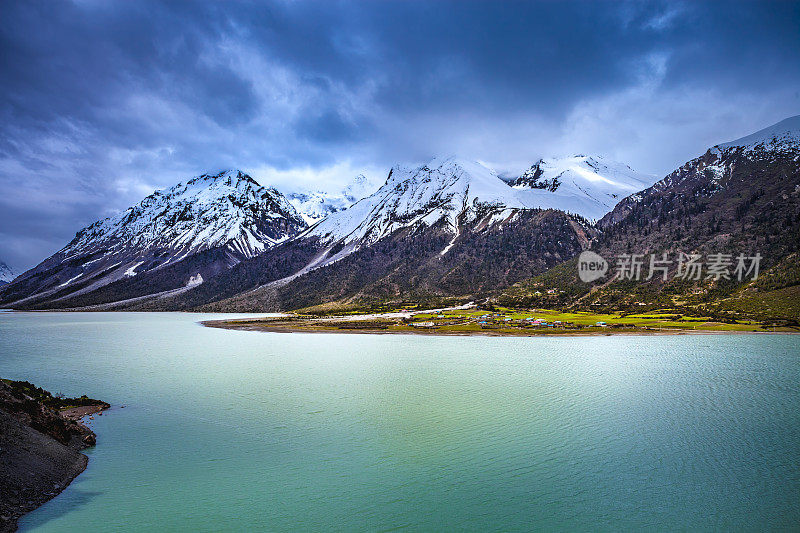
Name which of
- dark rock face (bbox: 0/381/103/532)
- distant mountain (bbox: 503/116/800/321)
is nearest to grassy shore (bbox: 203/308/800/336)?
distant mountain (bbox: 503/116/800/321)

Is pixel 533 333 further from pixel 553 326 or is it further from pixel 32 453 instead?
pixel 32 453

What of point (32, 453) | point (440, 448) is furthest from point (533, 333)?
point (32, 453)

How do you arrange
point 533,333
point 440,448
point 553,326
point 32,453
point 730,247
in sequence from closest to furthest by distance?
point 32,453 → point 440,448 → point 533,333 → point 553,326 → point 730,247

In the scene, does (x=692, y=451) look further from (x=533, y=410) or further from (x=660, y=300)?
(x=660, y=300)

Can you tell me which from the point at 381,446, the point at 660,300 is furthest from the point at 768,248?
the point at 381,446

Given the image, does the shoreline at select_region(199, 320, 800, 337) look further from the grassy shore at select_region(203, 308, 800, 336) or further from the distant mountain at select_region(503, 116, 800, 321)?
the distant mountain at select_region(503, 116, 800, 321)

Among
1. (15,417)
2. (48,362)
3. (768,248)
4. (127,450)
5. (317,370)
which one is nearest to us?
(15,417)

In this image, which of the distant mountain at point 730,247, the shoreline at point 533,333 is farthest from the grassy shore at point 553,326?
the distant mountain at point 730,247
